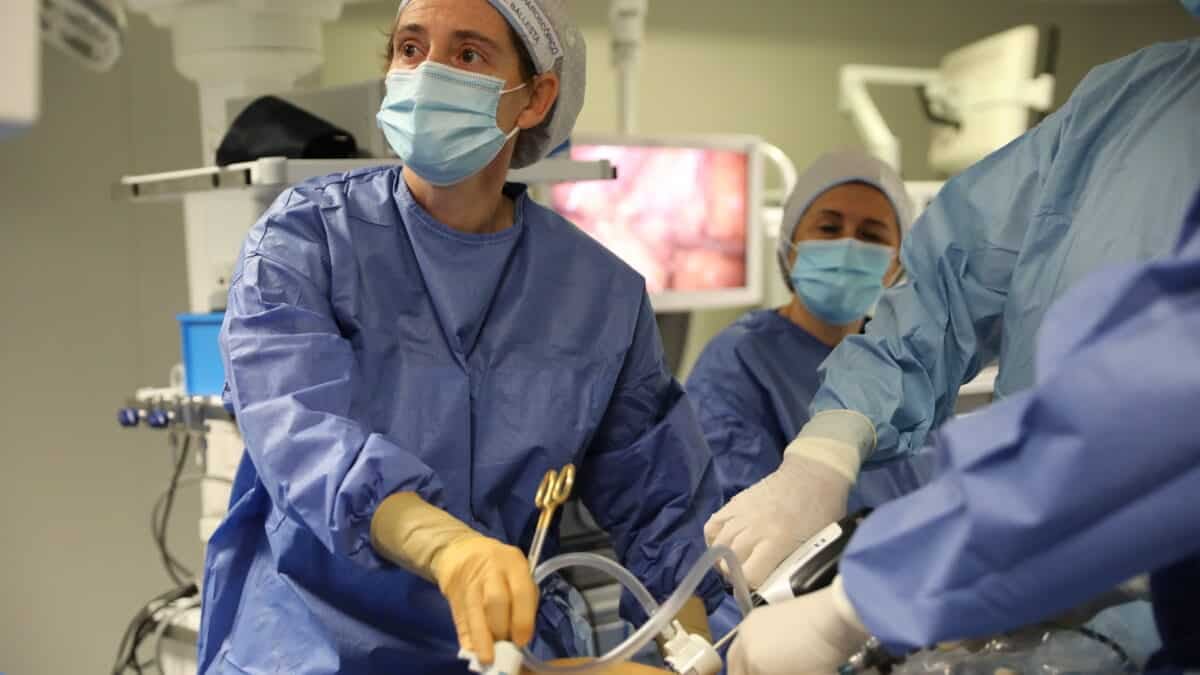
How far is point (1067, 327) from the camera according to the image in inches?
29.4

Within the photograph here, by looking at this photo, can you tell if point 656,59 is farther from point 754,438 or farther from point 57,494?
point 57,494

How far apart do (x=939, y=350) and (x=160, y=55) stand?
222 centimetres

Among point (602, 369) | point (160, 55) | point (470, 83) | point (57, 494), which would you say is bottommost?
point (57, 494)

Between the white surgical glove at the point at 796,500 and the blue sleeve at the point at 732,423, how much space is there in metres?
0.69

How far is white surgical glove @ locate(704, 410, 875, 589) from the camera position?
1.22 meters

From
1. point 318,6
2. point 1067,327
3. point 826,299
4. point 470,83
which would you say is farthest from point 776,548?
point 318,6

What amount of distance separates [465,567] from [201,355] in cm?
125

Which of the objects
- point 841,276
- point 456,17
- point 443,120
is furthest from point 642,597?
point 841,276

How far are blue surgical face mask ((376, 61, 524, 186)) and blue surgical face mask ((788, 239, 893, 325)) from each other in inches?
38.9

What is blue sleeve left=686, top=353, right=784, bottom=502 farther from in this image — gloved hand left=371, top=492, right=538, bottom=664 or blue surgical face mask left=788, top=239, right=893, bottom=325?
gloved hand left=371, top=492, right=538, bottom=664

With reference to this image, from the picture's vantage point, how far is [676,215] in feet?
10.3

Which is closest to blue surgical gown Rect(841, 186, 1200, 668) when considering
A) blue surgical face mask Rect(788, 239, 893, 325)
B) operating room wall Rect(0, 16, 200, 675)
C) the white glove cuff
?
the white glove cuff

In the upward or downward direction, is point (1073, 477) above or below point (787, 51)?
below

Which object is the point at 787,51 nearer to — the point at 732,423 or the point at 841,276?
the point at 841,276
